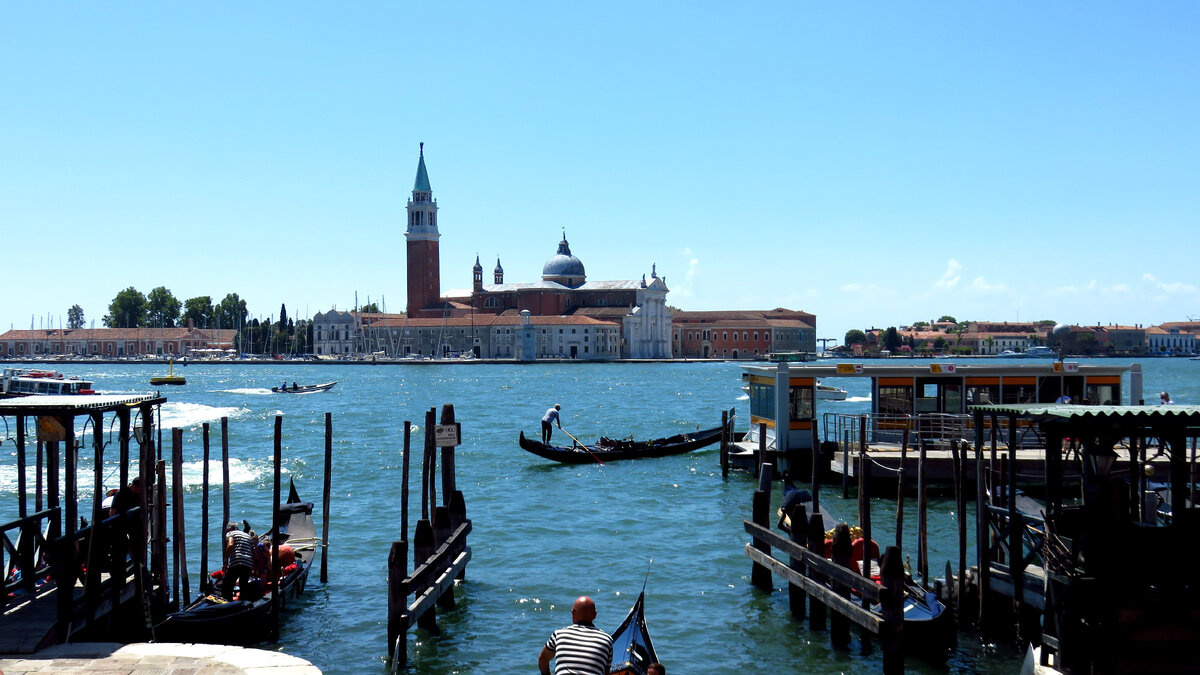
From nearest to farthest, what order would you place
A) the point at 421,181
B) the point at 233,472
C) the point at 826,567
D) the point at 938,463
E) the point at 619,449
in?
1. the point at 826,567
2. the point at 938,463
3. the point at 233,472
4. the point at 619,449
5. the point at 421,181

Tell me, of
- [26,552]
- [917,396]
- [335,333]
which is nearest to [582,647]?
[26,552]

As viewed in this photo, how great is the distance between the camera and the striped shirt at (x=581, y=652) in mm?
5844

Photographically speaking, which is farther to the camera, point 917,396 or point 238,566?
point 917,396

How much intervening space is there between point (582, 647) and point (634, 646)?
5.47ft

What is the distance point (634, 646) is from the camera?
24.5ft

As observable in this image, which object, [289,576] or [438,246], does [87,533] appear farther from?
[438,246]

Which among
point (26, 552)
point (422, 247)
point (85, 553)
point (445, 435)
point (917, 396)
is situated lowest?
point (85, 553)

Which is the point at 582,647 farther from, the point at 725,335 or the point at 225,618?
the point at 725,335

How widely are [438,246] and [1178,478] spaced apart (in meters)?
104

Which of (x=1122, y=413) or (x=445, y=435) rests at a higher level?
(x=1122, y=413)

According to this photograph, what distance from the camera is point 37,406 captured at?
750 centimetres

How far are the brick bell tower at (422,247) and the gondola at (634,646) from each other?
329 ft

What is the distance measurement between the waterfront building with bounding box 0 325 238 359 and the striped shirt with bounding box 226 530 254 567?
109648 mm

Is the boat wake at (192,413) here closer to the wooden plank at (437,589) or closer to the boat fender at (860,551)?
the wooden plank at (437,589)
